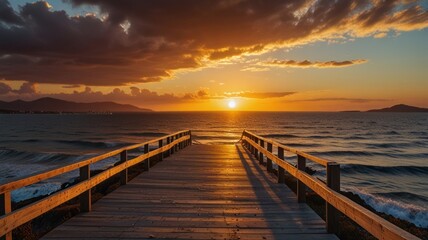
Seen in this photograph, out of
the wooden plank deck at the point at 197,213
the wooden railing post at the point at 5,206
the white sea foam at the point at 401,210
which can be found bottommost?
the white sea foam at the point at 401,210

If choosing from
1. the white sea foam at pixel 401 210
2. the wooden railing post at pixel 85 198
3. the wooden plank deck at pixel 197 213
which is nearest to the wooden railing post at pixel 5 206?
the wooden plank deck at pixel 197 213

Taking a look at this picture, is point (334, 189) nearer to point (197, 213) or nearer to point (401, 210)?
point (197, 213)

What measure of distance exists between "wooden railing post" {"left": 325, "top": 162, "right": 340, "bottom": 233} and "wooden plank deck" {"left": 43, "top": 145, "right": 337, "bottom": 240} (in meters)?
0.15

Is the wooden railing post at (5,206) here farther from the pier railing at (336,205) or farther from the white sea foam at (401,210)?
the white sea foam at (401,210)

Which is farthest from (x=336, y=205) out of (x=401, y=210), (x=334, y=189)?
(x=401, y=210)

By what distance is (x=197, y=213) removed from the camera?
615 centimetres

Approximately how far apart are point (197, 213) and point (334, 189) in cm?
243

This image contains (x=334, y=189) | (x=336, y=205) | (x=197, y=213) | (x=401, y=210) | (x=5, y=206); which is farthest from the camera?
(x=401, y=210)

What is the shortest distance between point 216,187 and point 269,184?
1.44 m

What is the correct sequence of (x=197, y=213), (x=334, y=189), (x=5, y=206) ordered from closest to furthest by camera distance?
(x=5, y=206) < (x=334, y=189) < (x=197, y=213)

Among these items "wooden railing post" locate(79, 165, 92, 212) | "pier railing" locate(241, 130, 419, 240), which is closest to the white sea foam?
"pier railing" locate(241, 130, 419, 240)

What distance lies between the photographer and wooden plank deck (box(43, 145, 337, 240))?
506 cm

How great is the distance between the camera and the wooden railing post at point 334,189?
508 cm

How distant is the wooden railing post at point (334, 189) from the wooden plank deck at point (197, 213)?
0.15 metres
